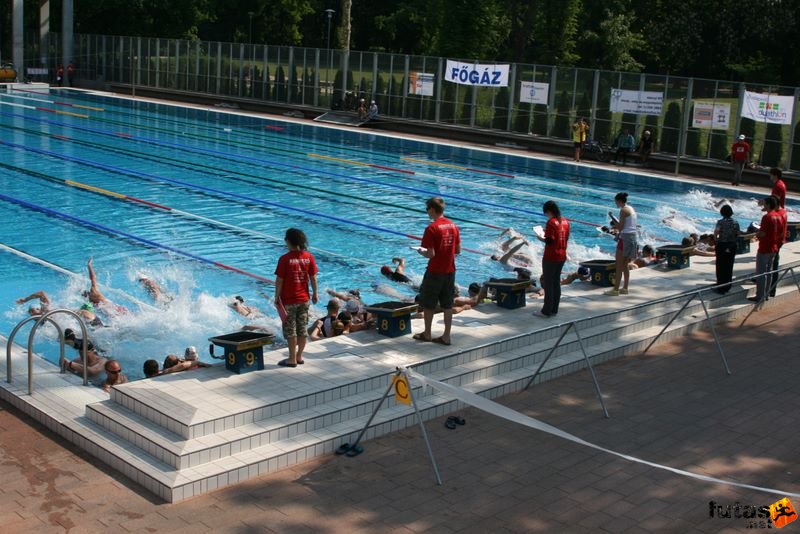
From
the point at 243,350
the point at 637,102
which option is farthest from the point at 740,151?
the point at 243,350

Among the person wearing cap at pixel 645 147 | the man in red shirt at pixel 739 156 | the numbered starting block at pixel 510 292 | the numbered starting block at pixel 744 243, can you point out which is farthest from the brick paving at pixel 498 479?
the person wearing cap at pixel 645 147

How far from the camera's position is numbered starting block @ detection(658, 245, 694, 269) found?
13555 mm

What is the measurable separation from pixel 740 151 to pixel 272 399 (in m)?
20.2

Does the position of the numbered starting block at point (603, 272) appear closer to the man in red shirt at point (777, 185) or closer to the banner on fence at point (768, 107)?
the man in red shirt at point (777, 185)

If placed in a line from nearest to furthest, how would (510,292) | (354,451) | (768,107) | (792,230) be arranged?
(354,451) → (510,292) → (792,230) → (768,107)

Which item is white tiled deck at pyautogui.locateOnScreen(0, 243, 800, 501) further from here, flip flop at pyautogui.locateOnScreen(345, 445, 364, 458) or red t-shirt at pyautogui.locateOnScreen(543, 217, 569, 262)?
red t-shirt at pyautogui.locateOnScreen(543, 217, 569, 262)

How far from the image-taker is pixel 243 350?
800 cm

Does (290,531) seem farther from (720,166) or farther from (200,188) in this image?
(720,166)

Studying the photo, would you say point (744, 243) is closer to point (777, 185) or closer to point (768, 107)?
point (777, 185)

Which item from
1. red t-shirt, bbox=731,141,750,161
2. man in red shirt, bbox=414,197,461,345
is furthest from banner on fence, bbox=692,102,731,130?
man in red shirt, bbox=414,197,461,345

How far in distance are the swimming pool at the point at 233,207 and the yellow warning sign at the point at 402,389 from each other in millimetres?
4220

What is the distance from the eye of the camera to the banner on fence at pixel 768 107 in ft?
80.9

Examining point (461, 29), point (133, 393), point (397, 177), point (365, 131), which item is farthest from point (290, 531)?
point (461, 29)

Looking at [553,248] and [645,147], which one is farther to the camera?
[645,147]
